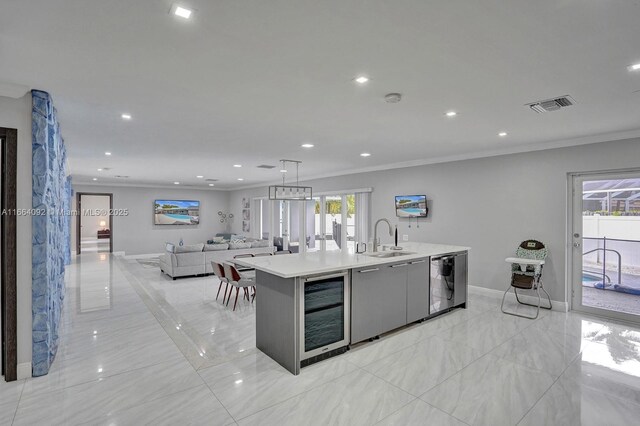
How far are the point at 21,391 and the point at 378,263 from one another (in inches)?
129

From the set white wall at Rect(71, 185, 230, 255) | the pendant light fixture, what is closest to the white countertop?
the pendant light fixture

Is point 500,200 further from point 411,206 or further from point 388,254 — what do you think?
point 388,254

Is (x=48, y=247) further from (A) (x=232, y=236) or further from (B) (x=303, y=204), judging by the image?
(A) (x=232, y=236)

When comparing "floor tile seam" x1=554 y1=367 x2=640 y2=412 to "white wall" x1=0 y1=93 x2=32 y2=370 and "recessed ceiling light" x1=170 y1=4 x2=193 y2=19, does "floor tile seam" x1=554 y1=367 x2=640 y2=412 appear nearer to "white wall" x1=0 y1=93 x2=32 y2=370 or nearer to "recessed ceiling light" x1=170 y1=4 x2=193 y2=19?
"recessed ceiling light" x1=170 y1=4 x2=193 y2=19

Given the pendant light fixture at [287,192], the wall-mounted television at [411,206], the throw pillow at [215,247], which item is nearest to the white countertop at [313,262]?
the pendant light fixture at [287,192]

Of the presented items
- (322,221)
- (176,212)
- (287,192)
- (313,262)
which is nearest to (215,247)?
(287,192)

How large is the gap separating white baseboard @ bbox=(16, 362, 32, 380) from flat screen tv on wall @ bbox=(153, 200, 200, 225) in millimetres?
9452

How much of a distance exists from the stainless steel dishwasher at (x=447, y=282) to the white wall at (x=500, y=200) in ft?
3.42

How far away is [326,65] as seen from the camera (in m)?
2.37

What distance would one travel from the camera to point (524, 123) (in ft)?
12.6

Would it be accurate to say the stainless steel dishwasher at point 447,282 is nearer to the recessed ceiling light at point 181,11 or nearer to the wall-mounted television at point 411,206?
the wall-mounted television at point 411,206

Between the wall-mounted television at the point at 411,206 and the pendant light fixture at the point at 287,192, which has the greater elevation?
the pendant light fixture at the point at 287,192

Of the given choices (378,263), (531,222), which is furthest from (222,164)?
(531,222)

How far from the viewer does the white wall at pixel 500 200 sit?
472 cm
